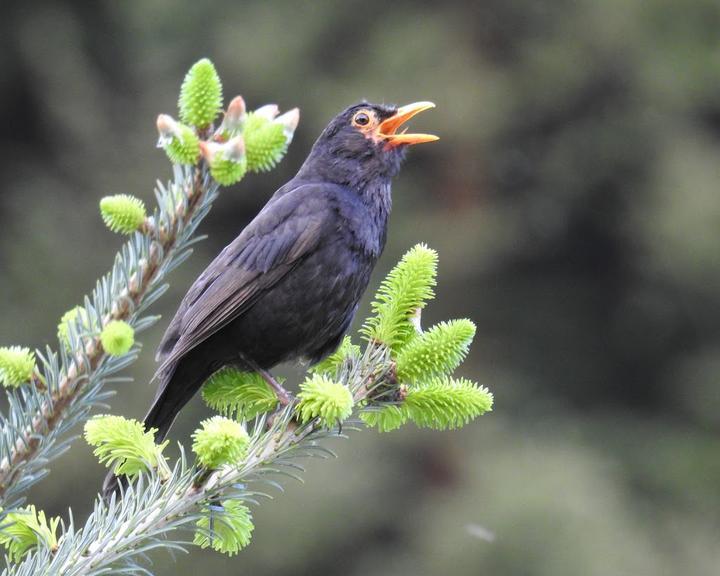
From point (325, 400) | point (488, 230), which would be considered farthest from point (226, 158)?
point (488, 230)

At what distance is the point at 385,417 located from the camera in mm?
2562

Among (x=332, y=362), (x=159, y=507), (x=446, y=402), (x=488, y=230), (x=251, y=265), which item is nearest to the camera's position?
(x=159, y=507)

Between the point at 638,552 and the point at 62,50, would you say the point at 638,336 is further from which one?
the point at 62,50

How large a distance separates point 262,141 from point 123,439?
24.6 inches

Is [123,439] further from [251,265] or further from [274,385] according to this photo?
[251,265]

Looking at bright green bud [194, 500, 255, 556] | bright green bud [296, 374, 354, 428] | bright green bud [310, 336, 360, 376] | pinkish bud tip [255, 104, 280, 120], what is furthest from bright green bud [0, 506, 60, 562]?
bright green bud [310, 336, 360, 376]

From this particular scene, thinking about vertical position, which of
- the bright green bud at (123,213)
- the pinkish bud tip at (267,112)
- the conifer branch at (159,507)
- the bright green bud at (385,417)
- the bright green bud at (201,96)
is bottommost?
the conifer branch at (159,507)

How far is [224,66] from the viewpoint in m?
12.5

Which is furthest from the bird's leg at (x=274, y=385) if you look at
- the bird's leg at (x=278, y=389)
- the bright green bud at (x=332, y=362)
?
the bright green bud at (x=332, y=362)

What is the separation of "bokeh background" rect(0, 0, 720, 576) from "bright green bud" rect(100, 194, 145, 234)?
29.7ft

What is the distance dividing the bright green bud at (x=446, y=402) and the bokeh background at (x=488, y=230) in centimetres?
850

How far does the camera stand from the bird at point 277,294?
11.1ft

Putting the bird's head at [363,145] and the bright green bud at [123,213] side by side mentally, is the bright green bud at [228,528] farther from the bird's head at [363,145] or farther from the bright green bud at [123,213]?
the bird's head at [363,145]

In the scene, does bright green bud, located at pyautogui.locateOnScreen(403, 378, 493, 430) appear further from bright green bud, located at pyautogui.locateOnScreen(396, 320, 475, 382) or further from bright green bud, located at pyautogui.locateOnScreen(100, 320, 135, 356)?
bright green bud, located at pyautogui.locateOnScreen(100, 320, 135, 356)
